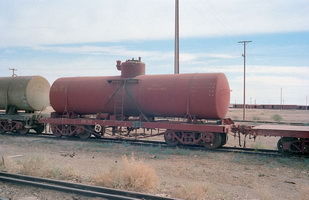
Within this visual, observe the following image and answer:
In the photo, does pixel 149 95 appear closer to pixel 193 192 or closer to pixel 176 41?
pixel 193 192

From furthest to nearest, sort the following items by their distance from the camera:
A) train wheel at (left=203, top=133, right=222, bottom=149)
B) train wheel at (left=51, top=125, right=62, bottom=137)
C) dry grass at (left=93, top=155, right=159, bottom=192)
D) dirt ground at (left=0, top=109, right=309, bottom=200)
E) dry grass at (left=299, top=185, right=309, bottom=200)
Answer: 1. train wheel at (left=51, top=125, right=62, bottom=137)
2. train wheel at (left=203, top=133, right=222, bottom=149)
3. dry grass at (left=93, top=155, right=159, bottom=192)
4. dirt ground at (left=0, top=109, right=309, bottom=200)
5. dry grass at (left=299, top=185, right=309, bottom=200)

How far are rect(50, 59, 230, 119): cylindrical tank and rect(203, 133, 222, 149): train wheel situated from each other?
0.86 m

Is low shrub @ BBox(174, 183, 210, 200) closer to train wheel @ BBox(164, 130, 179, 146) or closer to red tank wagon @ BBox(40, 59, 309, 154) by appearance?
red tank wagon @ BBox(40, 59, 309, 154)

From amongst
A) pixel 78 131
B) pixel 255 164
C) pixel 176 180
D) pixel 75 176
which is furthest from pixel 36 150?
pixel 255 164

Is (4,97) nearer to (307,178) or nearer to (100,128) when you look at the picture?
(100,128)

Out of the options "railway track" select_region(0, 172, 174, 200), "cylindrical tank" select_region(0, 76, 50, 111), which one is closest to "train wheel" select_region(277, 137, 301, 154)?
"railway track" select_region(0, 172, 174, 200)

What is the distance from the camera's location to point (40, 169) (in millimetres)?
9477

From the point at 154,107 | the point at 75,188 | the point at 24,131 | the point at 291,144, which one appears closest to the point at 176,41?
the point at 154,107

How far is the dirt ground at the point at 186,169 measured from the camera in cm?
752

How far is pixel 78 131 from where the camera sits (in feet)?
56.6

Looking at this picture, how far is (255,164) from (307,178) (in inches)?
82.3

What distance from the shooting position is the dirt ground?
7523 millimetres

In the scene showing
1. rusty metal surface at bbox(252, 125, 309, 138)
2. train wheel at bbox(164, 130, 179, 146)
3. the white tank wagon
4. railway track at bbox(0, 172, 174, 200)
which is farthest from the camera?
the white tank wagon

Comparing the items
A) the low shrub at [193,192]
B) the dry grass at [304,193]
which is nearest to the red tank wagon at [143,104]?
the dry grass at [304,193]
